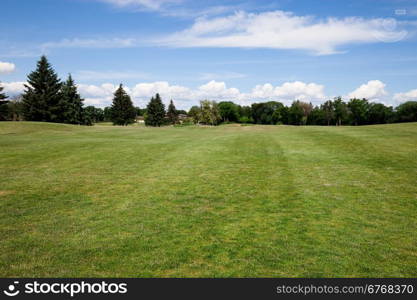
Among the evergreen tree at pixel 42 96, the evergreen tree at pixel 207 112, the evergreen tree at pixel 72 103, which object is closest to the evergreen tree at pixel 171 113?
the evergreen tree at pixel 207 112

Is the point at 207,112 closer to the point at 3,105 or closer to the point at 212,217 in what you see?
the point at 3,105

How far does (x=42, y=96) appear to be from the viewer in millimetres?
65125

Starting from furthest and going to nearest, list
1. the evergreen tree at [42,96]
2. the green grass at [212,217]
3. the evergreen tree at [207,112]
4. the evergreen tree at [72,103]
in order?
the evergreen tree at [207,112] < the evergreen tree at [72,103] < the evergreen tree at [42,96] < the green grass at [212,217]

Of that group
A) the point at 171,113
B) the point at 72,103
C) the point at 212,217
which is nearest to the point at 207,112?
the point at 171,113

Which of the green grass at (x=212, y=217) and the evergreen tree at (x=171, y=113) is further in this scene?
the evergreen tree at (x=171, y=113)

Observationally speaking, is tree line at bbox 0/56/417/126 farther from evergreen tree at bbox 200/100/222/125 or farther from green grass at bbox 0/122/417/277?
green grass at bbox 0/122/417/277

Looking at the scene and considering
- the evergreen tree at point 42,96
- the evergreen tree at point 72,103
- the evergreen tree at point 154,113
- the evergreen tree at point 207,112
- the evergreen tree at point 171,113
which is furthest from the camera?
the evergreen tree at point 171,113

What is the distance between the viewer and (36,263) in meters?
5.88

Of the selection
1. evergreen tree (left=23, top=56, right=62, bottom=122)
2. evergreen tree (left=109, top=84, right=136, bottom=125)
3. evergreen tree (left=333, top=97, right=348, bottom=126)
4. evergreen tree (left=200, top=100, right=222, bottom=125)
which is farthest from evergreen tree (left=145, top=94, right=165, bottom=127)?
evergreen tree (left=333, top=97, right=348, bottom=126)

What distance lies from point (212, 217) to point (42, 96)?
69707 millimetres

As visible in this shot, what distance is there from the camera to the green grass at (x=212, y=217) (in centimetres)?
589

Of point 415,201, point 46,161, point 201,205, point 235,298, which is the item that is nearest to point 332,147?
point 415,201

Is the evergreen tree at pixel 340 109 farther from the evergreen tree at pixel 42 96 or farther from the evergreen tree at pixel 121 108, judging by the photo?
the evergreen tree at pixel 42 96

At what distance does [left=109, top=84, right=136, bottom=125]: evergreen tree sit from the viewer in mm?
89125
